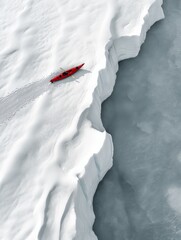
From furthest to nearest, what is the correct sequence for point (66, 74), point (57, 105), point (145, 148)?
point (66, 74), point (57, 105), point (145, 148)

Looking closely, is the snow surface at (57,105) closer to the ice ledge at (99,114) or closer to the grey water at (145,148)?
the ice ledge at (99,114)

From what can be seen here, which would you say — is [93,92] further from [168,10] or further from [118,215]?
[168,10]

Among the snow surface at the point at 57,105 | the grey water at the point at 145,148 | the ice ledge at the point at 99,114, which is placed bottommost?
the grey water at the point at 145,148

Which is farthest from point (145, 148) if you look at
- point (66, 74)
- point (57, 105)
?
point (66, 74)

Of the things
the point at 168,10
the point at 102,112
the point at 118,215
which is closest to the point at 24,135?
the point at 102,112

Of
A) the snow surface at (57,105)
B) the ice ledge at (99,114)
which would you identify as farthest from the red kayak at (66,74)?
the ice ledge at (99,114)

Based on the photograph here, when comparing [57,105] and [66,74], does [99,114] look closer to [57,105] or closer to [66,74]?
[57,105]

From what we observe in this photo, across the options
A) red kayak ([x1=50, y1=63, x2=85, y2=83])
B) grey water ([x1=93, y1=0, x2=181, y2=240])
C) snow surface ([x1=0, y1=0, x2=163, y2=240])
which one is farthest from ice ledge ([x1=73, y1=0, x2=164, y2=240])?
red kayak ([x1=50, y1=63, x2=85, y2=83])
